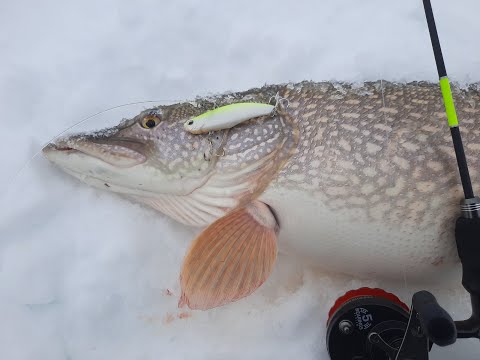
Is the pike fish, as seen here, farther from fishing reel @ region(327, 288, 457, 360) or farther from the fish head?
fishing reel @ region(327, 288, 457, 360)

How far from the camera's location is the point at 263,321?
1.55m

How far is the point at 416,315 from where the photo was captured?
1.22 m

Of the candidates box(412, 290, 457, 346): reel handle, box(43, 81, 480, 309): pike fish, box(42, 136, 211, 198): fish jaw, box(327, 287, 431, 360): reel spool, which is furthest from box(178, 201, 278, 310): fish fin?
box(412, 290, 457, 346): reel handle

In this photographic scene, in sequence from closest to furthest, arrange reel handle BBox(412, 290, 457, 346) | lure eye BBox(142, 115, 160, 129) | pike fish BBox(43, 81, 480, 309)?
reel handle BBox(412, 290, 457, 346), pike fish BBox(43, 81, 480, 309), lure eye BBox(142, 115, 160, 129)

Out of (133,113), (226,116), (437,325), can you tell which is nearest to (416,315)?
(437,325)

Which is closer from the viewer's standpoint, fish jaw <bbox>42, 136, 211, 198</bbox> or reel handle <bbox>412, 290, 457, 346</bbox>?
reel handle <bbox>412, 290, 457, 346</bbox>

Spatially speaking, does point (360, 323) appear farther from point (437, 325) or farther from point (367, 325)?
point (437, 325)

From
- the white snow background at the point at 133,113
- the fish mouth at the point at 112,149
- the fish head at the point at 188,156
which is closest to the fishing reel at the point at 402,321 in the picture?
the white snow background at the point at 133,113

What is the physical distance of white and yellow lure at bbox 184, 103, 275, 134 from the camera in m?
1.38

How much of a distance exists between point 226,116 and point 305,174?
0.97ft

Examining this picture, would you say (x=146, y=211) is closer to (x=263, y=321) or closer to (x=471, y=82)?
(x=263, y=321)

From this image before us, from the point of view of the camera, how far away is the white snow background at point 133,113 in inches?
58.4

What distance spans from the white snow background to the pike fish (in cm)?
18

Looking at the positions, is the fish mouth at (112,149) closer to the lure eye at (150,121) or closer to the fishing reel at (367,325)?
the lure eye at (150,121)
